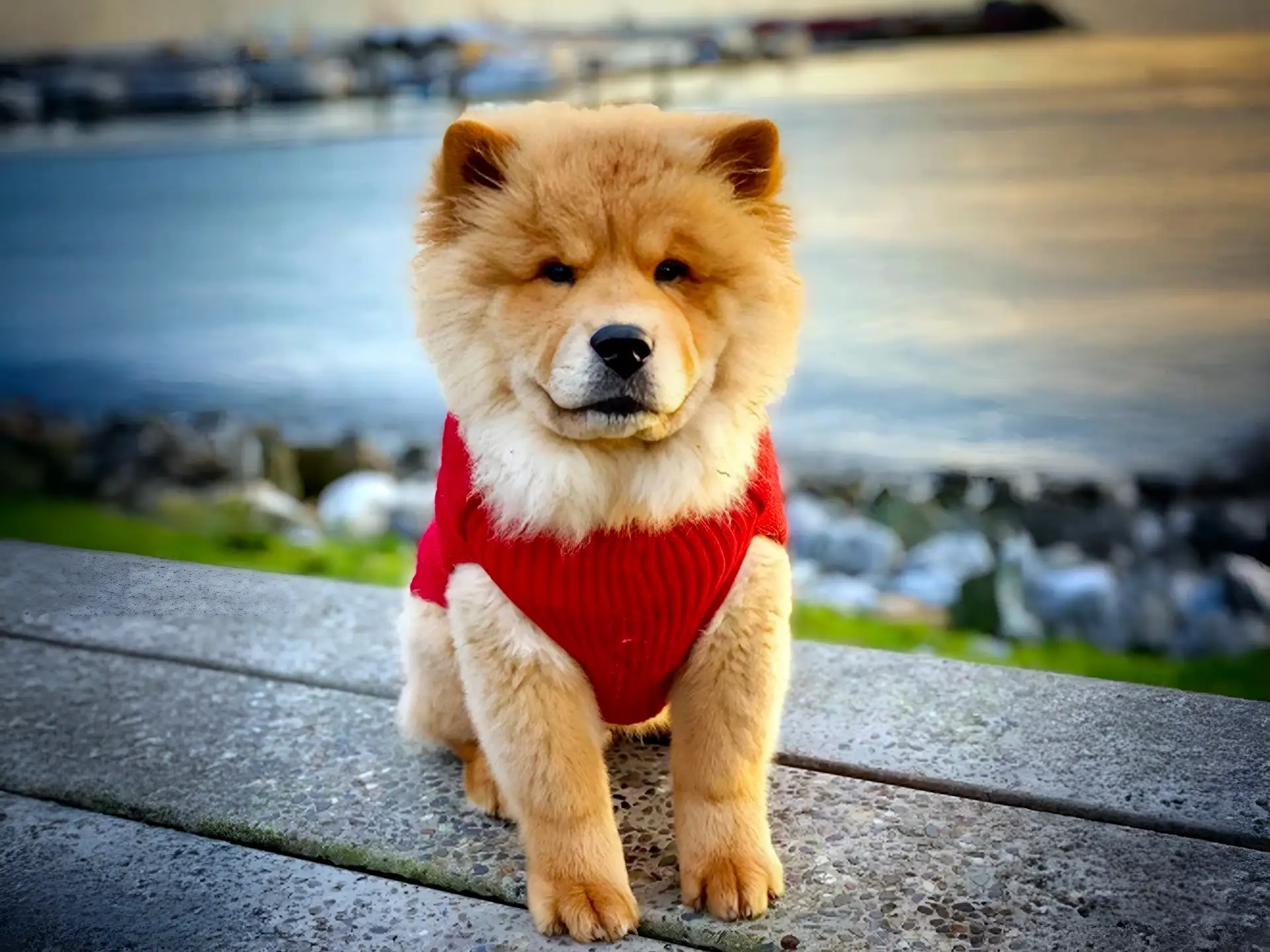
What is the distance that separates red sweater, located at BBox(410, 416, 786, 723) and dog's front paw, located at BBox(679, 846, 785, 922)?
25cm

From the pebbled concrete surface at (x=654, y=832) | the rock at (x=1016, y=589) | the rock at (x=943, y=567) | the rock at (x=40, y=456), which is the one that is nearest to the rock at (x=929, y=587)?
the rock at (x=943, y=567)

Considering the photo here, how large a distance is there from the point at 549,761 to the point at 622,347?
23.3 inches

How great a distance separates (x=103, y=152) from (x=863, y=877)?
3.51 metres

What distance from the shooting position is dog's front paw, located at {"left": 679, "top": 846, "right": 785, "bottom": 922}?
1600 millimetres

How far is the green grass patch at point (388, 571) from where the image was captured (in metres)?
2.70

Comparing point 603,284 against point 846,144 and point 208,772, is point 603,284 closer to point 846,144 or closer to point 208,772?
point 208,772

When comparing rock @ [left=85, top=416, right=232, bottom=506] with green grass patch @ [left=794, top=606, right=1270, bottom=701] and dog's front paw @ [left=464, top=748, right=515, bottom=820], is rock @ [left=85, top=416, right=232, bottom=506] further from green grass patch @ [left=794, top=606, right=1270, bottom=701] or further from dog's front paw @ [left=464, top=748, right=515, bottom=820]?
dog's front paw @ [left=464, top=748, right=515, bottom=820]

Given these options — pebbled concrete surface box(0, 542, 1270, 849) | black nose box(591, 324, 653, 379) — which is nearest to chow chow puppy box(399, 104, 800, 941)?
black nose box(591, 324, 653, 379)

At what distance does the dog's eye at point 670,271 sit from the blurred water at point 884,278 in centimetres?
102

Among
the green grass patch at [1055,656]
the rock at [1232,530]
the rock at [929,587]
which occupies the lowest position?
the green grass patch at [1055,656]

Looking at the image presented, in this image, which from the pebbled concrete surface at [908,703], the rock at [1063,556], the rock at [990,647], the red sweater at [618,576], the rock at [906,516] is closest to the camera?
the red sweater at [618,576]

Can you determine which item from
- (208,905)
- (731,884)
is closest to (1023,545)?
(731,884)

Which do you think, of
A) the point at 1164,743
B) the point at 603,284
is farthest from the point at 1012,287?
the point at 603,284

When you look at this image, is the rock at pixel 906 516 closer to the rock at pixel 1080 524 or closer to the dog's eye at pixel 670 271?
the rock at pixel 1080 524
